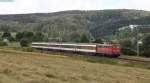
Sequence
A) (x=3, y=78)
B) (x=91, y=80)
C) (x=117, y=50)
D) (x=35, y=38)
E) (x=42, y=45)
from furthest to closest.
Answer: (x=35, y=38)
(x=42, y=45)
(x=117, y=50)
(x=91, y=80)
(x=3, y=78)

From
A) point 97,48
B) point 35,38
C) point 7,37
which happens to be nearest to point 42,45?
point 97,48

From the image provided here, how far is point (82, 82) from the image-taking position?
19922mm

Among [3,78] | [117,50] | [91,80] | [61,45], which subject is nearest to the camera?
[3,78]

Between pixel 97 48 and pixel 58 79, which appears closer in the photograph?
pixel 58 79

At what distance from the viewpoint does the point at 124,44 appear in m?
114

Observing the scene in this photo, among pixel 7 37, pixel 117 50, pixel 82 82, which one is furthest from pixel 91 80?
pixel 7 37

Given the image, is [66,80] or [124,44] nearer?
[66,80]

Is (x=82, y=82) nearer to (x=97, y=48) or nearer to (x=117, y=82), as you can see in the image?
(x=117, y=82)

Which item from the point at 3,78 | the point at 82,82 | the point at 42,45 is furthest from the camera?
the point at 42,45

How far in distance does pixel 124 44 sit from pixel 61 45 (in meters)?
29.0

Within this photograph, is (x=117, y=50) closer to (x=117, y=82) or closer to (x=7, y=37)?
(x=117, y=82)

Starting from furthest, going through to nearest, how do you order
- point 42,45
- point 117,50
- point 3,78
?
point 42,45, point 117,50, point 3,78

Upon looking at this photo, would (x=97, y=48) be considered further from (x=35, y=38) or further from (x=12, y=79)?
(x=35, y=38)

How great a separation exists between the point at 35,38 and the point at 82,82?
147m
